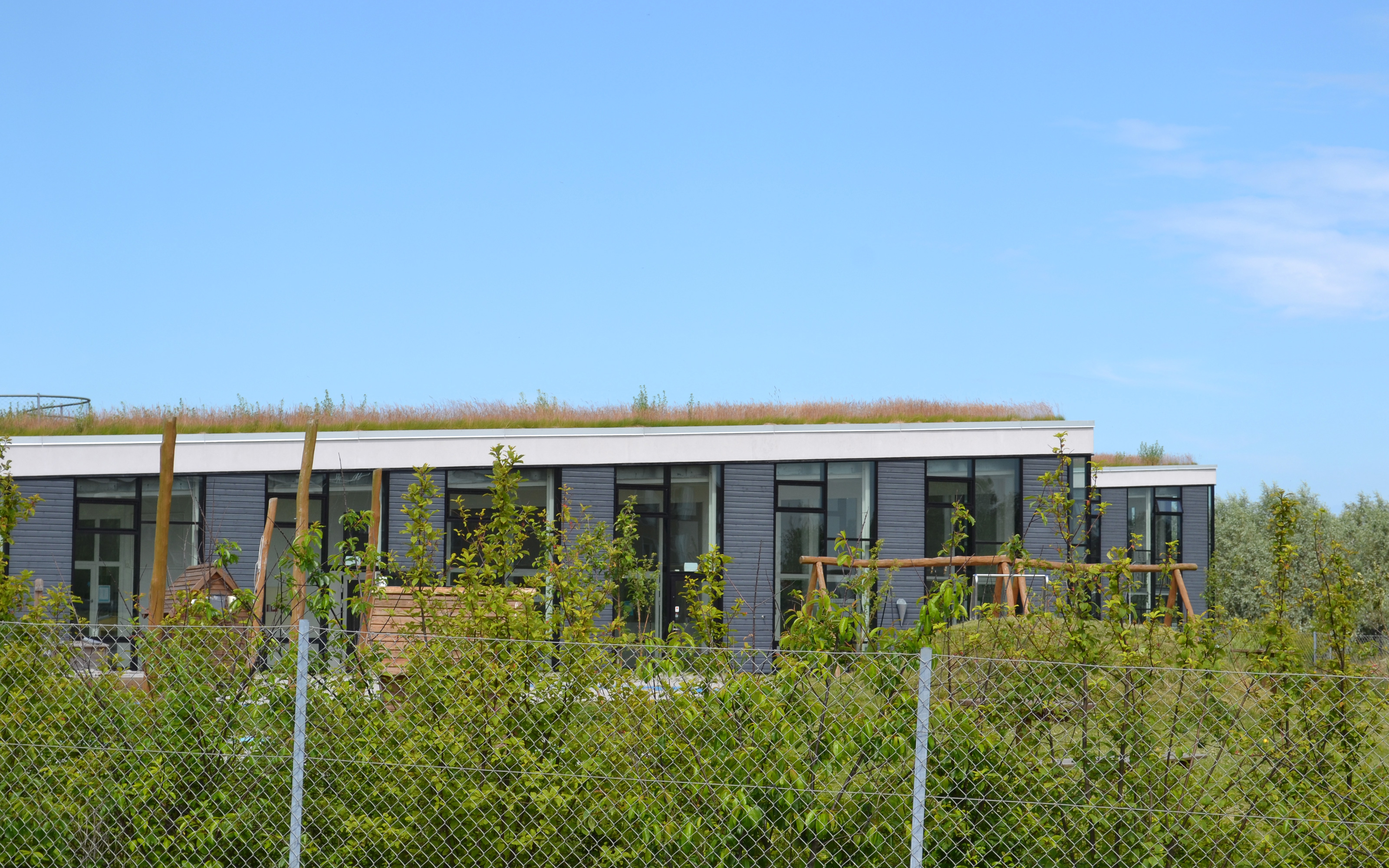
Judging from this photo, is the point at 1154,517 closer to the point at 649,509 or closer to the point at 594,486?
the point at 649,509

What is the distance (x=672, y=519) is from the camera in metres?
16.5

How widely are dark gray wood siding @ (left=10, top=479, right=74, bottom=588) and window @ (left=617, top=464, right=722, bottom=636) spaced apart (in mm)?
7063

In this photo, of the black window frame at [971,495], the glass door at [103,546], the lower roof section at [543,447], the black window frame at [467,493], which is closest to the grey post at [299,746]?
the lower roof section at [543,447]

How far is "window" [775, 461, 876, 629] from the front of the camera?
16.9 meters

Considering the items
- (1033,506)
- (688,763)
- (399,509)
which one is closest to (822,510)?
(1033,506)

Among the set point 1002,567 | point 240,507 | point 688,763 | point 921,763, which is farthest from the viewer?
point 240,507

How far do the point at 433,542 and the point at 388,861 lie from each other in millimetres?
1727

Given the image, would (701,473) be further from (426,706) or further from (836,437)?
(426,706)

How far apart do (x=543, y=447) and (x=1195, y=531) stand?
51.7 ft

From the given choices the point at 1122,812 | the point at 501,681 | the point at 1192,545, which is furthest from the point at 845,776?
the point at 1192,545

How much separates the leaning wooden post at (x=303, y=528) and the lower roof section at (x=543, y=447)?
703 cm

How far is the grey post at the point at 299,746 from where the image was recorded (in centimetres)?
528

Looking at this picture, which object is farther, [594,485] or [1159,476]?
[1159,476]

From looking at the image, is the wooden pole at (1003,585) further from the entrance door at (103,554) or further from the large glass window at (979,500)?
the entrance door at (103,554)
